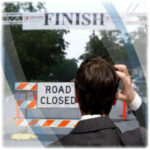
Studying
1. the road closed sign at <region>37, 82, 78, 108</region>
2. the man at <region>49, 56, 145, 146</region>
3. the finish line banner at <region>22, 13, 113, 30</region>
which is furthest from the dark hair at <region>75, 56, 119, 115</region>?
the road closed sign at <region>37, 82, 78, 108</region>

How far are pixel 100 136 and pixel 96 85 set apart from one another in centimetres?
18

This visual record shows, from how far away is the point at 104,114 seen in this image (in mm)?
869

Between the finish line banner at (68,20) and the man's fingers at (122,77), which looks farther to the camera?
the finish line banner at (68,20)

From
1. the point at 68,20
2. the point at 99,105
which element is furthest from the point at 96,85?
the point at 68,20

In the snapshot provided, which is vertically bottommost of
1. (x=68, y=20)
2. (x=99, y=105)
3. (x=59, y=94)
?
(x=59, y=94)

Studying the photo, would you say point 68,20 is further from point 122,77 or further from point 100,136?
point 100,136

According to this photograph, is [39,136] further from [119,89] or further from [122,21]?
[119,89]

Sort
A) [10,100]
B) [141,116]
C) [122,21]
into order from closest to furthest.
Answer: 1. [141,116]
2. [122,21]
3. [10,100]

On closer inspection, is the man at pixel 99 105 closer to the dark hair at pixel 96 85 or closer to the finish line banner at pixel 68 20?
the dark hair at pixel 96 85

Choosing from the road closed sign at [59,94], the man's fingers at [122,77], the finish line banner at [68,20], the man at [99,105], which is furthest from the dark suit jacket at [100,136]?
the road closed sign at [59,94]

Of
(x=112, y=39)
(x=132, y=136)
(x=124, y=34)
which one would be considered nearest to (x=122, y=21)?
(x=124, y=34)

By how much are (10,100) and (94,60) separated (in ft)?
10.1

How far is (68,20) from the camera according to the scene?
7.69 feet

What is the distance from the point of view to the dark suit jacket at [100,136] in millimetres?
794
